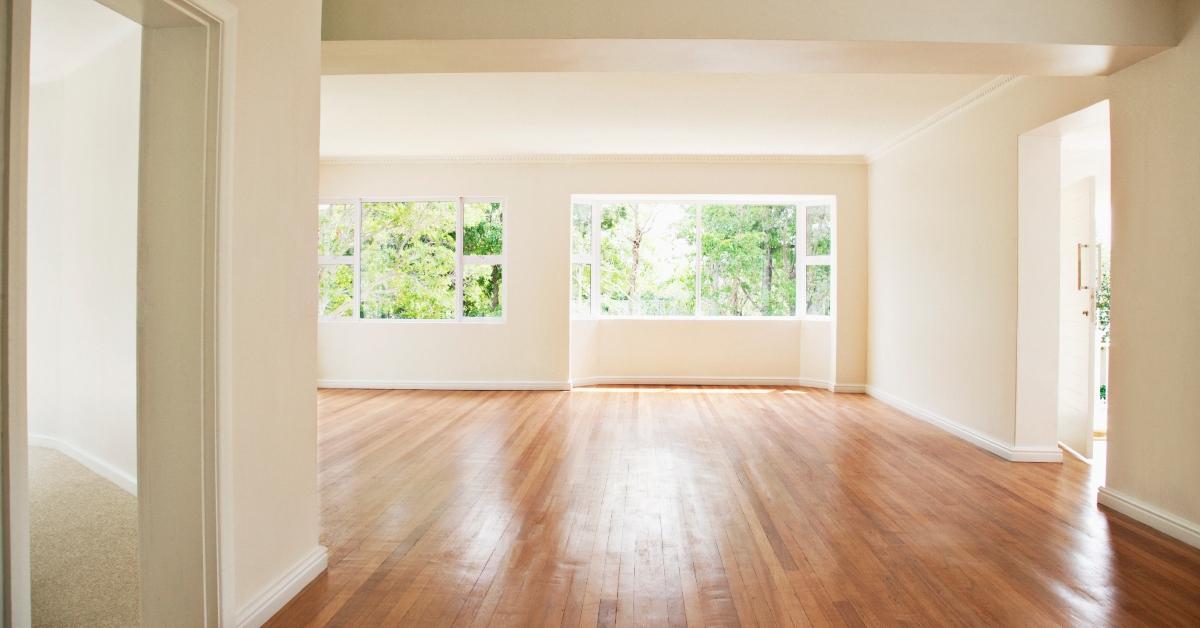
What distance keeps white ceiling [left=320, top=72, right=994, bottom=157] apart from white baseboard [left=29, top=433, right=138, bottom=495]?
9.48ft

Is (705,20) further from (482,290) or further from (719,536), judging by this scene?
(482,290)

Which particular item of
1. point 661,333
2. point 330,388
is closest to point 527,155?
point 661,333

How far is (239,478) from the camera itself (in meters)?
1.98

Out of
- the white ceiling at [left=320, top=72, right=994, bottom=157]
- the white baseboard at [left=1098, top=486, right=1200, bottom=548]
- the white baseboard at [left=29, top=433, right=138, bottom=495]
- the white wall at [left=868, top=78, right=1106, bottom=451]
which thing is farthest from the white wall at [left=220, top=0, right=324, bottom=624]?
the white wall at [left=868, top=78, right=1106, bottom=451]

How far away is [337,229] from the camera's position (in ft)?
24.5

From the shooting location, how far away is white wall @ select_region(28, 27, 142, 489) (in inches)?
138

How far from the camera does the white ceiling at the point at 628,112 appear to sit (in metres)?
4.53

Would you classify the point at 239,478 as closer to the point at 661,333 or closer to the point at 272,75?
the point at 272,75

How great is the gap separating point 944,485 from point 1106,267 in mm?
3958

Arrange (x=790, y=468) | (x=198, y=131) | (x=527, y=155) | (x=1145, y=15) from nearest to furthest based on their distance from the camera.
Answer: (x=198, y=131) < (x=1145, y=15) < (x=790, y=468) < (x=527, y=155)

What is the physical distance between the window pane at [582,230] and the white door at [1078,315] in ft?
15.6

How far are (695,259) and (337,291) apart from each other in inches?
174

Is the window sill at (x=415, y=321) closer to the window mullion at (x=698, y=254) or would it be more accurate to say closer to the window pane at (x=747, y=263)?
the window mullion at (x=698, y=254)

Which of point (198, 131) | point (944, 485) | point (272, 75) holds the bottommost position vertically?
point (944, 485)
